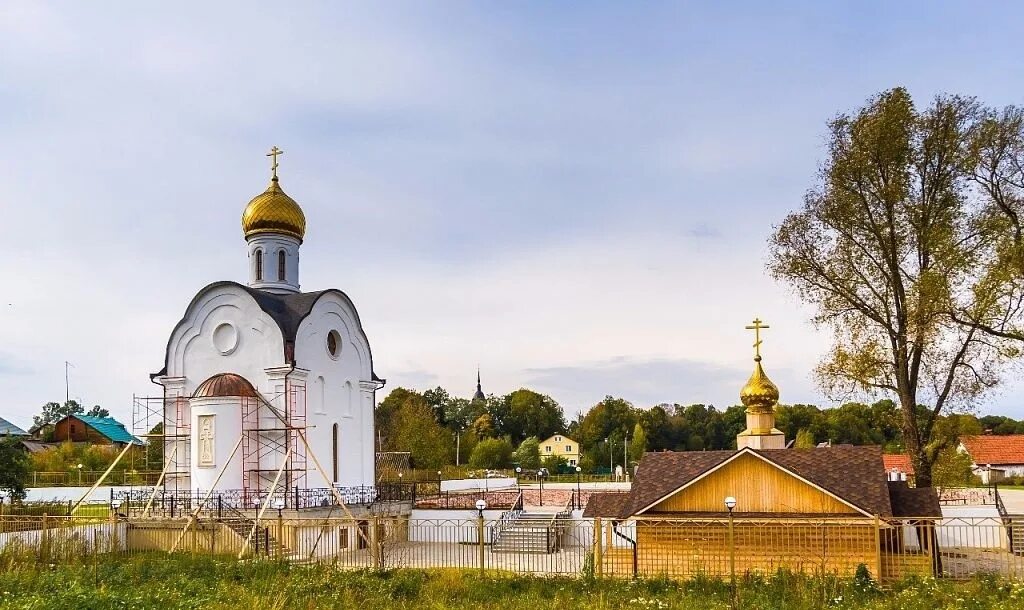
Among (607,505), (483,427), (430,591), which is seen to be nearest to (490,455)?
(483,427)

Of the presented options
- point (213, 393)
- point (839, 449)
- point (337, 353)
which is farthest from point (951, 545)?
point (213, 393)

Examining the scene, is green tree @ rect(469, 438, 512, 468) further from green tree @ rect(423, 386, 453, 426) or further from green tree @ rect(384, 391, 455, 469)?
green tree @ rect(423, 386, 453, 426)

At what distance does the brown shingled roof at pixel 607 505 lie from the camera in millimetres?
18125

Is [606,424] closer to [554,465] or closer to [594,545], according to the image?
[554,465]

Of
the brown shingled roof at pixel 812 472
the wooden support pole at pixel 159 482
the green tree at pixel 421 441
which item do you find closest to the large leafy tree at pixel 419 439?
the green tree at pixel 421 441

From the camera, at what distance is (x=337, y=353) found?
24781 millimetres

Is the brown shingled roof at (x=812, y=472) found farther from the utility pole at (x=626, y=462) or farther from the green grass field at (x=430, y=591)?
the utility pole at (x=626, y=462)

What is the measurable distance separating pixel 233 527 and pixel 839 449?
42.7ft

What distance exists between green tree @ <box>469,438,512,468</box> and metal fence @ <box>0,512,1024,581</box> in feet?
97.3

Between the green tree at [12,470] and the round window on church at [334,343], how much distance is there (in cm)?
837

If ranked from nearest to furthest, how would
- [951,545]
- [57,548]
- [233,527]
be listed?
1. [57,548]
2. [233,527]
3. [951,545]

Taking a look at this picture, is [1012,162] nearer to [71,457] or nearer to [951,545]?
[951,545]

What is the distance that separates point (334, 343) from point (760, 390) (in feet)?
38.5

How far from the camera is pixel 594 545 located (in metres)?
15.3
